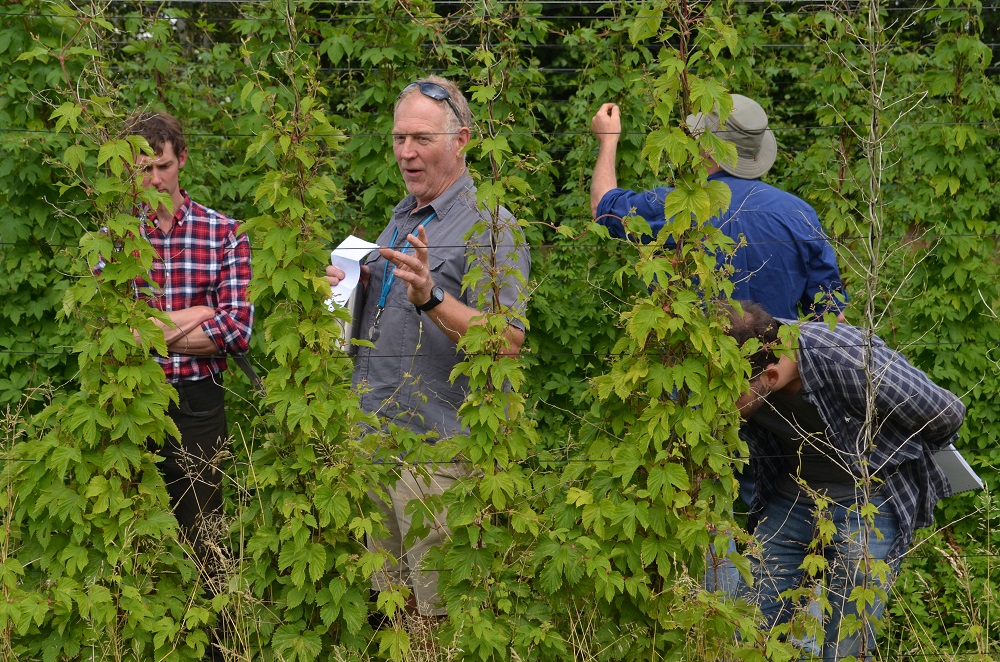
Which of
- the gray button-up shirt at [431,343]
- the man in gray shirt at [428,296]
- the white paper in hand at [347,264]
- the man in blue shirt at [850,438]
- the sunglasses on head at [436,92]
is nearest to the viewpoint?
the man in blue shirt at [850,438]

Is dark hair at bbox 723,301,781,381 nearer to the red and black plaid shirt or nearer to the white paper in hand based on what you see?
the white paper in hand

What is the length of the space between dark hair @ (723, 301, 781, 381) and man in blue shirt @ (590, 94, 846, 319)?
0.37m

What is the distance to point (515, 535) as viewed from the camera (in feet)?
11.4

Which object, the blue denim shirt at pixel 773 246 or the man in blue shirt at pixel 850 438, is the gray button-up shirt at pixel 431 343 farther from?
the man in blue shirt at pixel 850 438

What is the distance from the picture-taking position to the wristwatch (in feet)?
11.3

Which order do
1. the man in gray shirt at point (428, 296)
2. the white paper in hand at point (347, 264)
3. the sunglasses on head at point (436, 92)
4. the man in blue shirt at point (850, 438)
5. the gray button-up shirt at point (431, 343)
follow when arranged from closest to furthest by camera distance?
the man in blue shirt at point (850, 438) < the man in gray shirt at point (428, 296) < the gray button-up shirt at point (431, 343) < the white paper in hand at point (347, 264) < the sunglasses on head at point (436, 92)

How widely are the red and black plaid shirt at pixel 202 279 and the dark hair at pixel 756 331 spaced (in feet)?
5.90

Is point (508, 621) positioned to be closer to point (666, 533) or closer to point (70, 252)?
point (666, 533)

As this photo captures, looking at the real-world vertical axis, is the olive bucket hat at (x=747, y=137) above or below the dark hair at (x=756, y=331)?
above

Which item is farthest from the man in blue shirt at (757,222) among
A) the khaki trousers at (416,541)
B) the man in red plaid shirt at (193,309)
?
the man in red plaid shirt at (193,309)

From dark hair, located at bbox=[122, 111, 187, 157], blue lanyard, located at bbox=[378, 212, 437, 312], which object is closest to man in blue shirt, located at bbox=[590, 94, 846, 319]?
blue lanyard, located at bbox=[378, 212, 437, 312]

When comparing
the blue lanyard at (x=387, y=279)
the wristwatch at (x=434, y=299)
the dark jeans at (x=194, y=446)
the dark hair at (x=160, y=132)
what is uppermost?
the dark hair at (x=160, y=132)

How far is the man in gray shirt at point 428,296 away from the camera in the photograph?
345 cm

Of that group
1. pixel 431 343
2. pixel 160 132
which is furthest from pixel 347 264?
pixel 160 132
